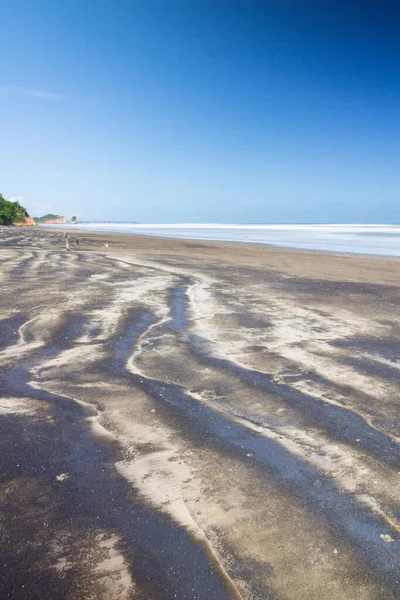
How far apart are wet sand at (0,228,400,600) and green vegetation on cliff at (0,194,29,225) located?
8347cm

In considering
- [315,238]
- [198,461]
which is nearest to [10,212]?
[315,238]

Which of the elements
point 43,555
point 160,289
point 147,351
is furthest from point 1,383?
point 160,289

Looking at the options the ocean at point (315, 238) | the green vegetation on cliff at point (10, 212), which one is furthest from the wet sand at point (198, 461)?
the green vegetation on cliff at point (10, 212)

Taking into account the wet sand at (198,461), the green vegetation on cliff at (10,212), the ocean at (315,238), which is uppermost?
the green vegetation on cliff at (10,212)

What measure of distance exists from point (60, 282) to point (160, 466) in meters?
8.31

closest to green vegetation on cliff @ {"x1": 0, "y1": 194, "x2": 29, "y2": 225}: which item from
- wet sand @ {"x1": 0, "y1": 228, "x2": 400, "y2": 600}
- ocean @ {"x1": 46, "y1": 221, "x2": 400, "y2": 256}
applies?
ocean @ {"x1": 46, "y1": 221, "x2": 400, "y2": 256}

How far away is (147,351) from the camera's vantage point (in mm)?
5043

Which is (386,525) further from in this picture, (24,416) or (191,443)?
(24,416)

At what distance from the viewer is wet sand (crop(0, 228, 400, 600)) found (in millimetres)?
1799

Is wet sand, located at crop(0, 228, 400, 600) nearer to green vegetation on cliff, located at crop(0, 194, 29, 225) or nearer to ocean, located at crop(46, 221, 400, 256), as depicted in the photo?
ocean, located at crop(46, 221, 400, 256)

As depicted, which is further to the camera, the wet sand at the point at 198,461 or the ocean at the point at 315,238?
the ocean at the point at 315,238

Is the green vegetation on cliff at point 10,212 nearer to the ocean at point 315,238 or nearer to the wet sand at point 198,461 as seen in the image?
the ocean at point 315,238

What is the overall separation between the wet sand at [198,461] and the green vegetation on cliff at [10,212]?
8347cm

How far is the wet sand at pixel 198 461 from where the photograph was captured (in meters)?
1.80
